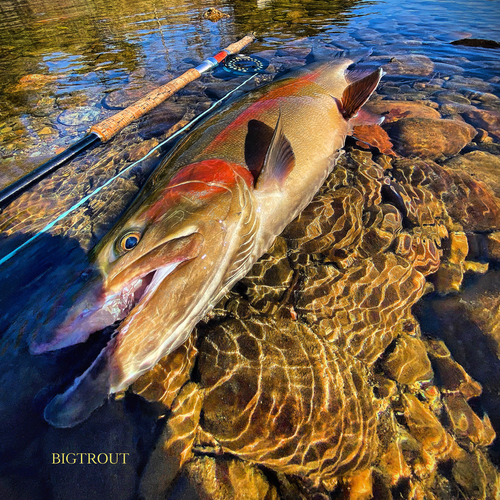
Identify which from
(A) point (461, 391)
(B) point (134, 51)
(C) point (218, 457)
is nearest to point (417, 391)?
(A) point (461, 391)

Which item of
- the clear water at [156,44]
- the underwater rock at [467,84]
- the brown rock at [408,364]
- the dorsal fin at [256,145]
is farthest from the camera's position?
the clear water at [156,44]

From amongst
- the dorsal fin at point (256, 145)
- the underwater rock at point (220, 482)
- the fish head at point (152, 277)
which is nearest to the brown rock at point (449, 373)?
the underwater rock at point (220, 482)

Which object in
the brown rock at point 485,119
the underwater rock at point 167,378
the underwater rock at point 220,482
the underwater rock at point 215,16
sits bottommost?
the underwater rock at point 220,482

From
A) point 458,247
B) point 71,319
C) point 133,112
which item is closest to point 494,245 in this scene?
point 458,247

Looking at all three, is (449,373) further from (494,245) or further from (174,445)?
(174,445)

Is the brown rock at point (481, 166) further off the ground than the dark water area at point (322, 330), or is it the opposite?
the brown rock at point (481, 166)

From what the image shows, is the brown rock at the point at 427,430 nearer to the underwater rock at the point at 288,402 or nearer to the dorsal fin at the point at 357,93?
the underwater rock at the point at 288,402

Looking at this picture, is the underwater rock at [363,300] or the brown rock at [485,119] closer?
the underwater rock at [363,300]

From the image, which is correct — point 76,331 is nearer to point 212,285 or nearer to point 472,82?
point 212,285
